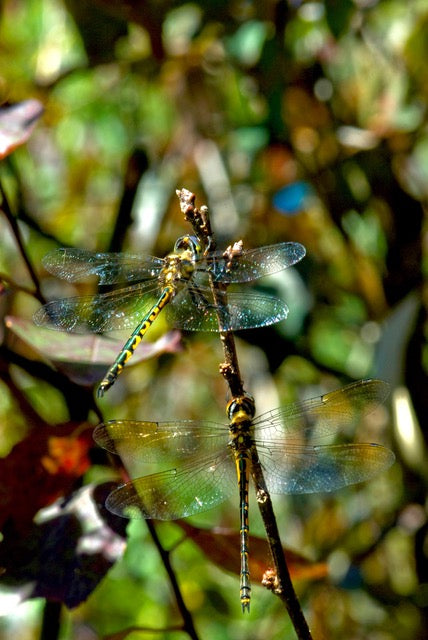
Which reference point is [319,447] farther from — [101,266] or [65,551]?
[101,266]

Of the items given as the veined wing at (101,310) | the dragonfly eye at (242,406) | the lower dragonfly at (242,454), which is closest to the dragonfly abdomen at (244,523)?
the lower dragonfly at (242,454)

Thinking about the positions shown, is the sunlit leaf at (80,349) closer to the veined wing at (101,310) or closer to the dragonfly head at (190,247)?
the veined wing at (101,310)

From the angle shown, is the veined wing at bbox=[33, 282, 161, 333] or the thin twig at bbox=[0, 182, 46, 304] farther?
the veined wing at bbox=[33, 282, 161, 333]

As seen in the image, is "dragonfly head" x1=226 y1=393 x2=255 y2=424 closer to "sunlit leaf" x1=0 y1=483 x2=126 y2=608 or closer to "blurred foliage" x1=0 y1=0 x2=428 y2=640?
"sunlit leaf" x1=0 y1=483 x2=126 y2=608

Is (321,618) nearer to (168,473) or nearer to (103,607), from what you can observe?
(103,607)

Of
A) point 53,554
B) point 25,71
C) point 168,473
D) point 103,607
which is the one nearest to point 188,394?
point 103,607

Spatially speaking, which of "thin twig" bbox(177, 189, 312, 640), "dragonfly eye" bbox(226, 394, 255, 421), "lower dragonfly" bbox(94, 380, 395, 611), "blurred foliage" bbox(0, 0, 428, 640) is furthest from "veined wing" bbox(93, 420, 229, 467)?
"blurred foliage" bbox(0, 0, 428, 640)
